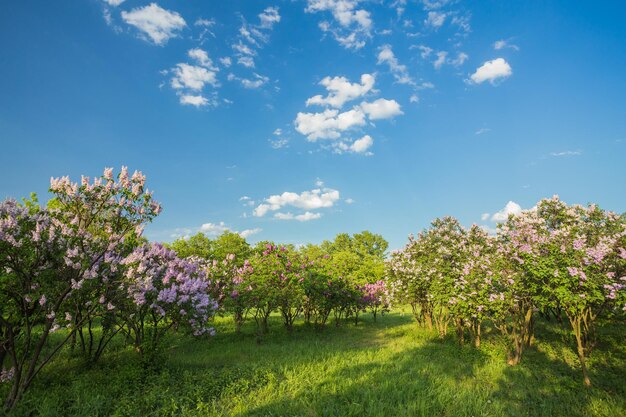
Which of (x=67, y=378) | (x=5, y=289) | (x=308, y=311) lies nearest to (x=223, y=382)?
(x=67, y=378)

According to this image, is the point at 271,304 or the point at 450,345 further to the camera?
the point at 271,304

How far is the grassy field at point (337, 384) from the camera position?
7.05 metres

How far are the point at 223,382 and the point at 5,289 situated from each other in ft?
17.6

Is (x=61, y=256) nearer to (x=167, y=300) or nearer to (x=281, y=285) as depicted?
(x=167, y=300)

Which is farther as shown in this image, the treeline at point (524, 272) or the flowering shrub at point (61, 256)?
the treeline at point (524, 272)

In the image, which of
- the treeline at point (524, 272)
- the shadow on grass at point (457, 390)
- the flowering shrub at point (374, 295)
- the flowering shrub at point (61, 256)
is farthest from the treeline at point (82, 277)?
the flowering shrub at point (374, 295)

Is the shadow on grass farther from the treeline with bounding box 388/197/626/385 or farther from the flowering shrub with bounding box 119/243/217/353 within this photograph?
the flowering shrub with bounding box 119/243/217/353

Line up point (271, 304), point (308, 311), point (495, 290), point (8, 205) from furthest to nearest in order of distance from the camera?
point (308, 311)
point (271, 304)
point (495, 290)
point (8, 205)

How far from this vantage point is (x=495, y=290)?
11.2 m

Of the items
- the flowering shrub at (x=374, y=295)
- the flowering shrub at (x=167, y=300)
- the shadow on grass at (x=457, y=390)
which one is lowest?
the shadow on grass at (x=457, y=390)

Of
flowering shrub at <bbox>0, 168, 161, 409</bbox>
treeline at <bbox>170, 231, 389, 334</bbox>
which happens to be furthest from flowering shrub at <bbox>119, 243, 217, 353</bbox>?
treeline at <bbox>170, 231, 389, 334</bbox>

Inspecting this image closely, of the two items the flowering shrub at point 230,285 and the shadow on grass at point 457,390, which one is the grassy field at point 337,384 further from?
the flowering shrub at point 230,285

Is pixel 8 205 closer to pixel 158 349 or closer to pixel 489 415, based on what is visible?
pixel 158 349

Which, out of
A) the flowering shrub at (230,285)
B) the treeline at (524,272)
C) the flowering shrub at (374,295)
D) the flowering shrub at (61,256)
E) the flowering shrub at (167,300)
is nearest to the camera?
the flowering shrub at (61,256)
